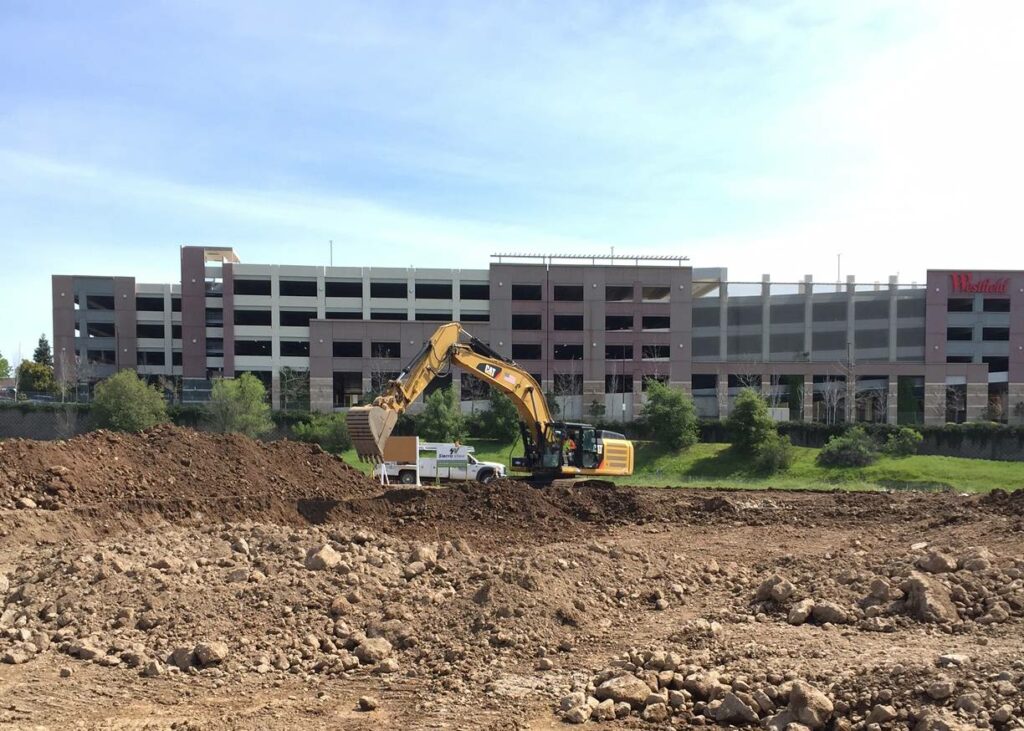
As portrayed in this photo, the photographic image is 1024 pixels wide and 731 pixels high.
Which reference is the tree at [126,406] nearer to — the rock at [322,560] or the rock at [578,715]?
the rock at [322,560]

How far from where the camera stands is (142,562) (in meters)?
10.9

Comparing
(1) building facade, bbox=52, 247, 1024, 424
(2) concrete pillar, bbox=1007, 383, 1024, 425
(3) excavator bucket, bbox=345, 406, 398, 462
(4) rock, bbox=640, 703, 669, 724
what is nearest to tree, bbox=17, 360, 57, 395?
(1) building facade, bbox=52, 247, 1024, 424

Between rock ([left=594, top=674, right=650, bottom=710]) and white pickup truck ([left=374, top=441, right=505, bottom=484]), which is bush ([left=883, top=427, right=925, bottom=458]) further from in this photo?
rock ([left=594, top=674, right=650, bottom=710])

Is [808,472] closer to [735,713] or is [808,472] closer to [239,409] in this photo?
[239,409]

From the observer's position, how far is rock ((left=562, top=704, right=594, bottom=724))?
7.08 meters

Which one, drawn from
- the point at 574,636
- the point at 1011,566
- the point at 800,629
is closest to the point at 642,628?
the point at 574,636

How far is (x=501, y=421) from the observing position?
4431cm

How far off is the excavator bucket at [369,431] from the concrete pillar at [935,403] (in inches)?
1954

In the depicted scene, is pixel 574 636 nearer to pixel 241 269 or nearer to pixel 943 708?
pixel 943 708

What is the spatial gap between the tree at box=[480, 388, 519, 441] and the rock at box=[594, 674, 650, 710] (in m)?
36.4

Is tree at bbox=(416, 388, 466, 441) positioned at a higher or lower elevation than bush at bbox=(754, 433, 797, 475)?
higher

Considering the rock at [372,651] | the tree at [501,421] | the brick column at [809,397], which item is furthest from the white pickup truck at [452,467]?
the brick column at [809,397]

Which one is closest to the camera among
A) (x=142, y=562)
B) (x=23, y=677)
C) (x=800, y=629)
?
(x=23, y=677)

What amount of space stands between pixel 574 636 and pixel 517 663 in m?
0.97
